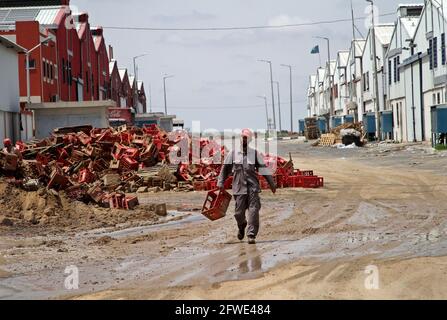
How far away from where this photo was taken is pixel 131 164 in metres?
26.1

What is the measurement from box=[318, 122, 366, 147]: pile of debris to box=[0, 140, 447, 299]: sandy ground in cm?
3622

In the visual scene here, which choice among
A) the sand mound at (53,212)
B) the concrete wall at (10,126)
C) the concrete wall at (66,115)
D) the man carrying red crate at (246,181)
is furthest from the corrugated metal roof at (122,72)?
the man carrying red crate at (246,181)

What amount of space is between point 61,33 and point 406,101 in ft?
87.8

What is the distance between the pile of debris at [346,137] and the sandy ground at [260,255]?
3622cm

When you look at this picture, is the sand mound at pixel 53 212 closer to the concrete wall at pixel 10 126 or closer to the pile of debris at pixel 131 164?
the pile of debris at pixel 131 164

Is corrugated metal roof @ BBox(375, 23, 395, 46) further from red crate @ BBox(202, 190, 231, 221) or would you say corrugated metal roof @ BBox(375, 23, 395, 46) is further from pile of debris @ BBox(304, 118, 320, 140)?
red crate @ BBox(202, 190, 231, 221)

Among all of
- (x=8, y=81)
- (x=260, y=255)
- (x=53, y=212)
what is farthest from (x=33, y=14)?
(x=260, y=255)

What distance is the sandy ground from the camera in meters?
8.27

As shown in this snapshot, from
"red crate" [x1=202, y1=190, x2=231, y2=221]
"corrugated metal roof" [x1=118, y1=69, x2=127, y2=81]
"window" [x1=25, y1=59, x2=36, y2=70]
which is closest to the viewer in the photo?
"red crate" [x1=202, y1=190, x2=231, y2=221]

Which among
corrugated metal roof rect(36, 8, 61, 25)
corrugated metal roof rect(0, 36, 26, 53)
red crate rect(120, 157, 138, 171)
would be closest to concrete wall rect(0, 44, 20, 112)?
corrugated metal roof rect(0, 36, 26, 53)

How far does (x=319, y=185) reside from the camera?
23.2 meters

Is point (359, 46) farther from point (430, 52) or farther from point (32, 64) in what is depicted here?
point (32, 64)
